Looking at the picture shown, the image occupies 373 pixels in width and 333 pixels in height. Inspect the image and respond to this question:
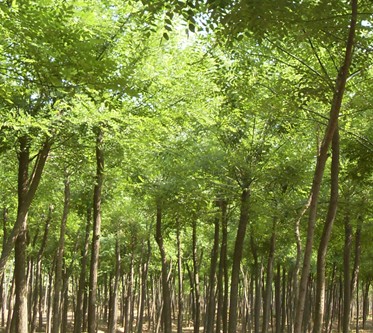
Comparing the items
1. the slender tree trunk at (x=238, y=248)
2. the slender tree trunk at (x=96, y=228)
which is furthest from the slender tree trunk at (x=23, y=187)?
the slender tree trunk at (x=238, y=248)

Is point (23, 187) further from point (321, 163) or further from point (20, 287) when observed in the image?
point (321, 163)

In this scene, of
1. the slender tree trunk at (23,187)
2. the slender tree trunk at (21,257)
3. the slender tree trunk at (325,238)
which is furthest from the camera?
the slender tree trunk at (21,257)

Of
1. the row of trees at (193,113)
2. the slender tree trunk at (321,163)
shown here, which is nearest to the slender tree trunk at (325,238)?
the row of trees at (193,113)

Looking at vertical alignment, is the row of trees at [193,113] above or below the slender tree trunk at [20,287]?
above

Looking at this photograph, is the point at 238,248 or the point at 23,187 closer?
the point at 23,187

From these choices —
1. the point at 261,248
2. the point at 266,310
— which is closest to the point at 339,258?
the point at 261,248

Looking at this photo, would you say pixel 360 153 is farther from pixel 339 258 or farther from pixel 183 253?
pixel 183 253

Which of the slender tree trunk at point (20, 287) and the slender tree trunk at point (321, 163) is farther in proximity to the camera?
the slender tree trunk at point (20, 287)

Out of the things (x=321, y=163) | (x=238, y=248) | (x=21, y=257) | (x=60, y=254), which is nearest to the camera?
(x=321, y=163)

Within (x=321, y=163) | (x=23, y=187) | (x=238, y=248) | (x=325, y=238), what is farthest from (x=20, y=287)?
(x=321, y=163)

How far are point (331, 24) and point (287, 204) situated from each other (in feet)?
27.6

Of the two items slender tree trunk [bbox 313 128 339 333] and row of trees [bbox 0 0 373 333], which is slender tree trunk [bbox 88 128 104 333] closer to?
row of trees [bbox 0 0 373 333]

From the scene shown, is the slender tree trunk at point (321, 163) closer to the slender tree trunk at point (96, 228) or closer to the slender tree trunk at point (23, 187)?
the slender tree trunk at point (23, 187)

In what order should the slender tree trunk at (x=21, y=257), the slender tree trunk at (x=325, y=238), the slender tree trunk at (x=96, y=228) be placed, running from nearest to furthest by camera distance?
1. the slender tree trunk at (x=325, y=238)
2. the slender tree trunk at (x=21, y=257)
3. the slender tree trunk at (x=96, y=228)
